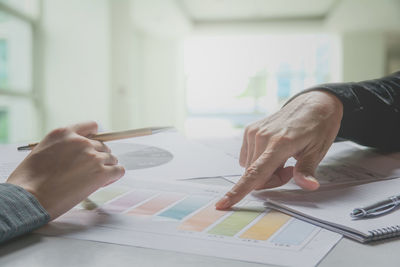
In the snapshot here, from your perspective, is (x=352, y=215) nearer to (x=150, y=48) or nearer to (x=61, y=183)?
(x=61, y=183)

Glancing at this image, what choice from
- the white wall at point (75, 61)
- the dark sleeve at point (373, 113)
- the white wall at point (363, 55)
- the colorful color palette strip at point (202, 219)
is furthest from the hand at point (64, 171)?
the white wall at point (363, 55)

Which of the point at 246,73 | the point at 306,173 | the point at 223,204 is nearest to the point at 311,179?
the point at 306,173

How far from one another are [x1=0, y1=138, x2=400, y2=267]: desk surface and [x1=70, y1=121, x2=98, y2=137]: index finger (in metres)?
0.17

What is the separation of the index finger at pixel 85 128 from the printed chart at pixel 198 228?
85 mm

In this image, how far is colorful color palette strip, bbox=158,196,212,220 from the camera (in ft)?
1.34

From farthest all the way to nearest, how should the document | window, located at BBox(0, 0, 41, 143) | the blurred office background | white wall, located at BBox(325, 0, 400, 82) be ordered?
white wall, located at BBox(325, 0, 400, 82)
the blurred office background
window, located at BBox(0, 0, 41, 143)
the document

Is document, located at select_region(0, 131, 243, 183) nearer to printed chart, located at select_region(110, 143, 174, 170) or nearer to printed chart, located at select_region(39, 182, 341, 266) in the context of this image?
printed chart, located at select_region(110, 143, 174, 170)

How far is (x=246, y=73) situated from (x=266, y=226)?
823 centimetres

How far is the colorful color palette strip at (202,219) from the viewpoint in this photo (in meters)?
0.37

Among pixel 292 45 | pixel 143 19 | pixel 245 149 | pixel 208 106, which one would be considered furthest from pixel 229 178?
pixel 208 106

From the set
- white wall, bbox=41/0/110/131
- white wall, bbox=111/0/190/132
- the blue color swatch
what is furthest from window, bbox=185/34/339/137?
the blue color swatch

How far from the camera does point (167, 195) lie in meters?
0.48

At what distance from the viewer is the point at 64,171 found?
1.38 feet

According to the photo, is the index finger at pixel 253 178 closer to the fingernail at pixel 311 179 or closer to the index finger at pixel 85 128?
the fingernail at pixel 311 179
